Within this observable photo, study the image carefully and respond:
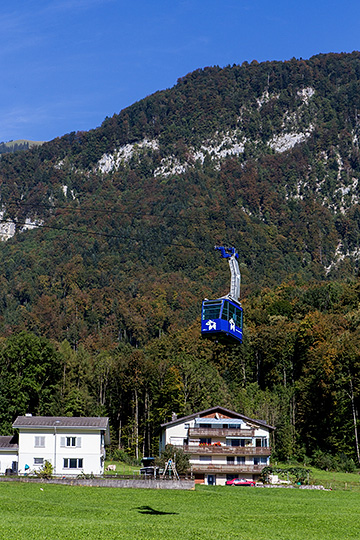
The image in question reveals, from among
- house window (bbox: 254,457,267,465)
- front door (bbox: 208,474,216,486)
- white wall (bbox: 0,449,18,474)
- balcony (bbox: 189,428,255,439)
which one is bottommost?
front door (bbox: 208,474,216,486)

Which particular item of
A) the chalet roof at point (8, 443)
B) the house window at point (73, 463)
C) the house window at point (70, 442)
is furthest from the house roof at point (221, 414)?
the chalet roof at point (8, 443)

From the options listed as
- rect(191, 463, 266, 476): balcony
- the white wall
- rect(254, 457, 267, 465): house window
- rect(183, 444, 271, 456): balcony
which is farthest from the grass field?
rect(254, 457, 267, 465): house window

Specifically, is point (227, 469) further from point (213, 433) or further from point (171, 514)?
point (171, 514)

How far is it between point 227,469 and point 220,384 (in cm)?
3441

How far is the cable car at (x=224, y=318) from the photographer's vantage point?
51.5m

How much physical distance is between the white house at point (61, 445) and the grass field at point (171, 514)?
15.1m

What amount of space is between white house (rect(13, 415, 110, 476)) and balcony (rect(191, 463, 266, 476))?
387 inches

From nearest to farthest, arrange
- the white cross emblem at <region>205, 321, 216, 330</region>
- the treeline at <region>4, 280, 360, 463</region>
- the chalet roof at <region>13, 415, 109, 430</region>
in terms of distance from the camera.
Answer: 1. the white cross emblem at <region>205, 321, 216, 330</region>
2. the chalet roof at <region>13, 415, 109, 430</region>
3. the treeline at <region>4, 280, 360, 463</region>

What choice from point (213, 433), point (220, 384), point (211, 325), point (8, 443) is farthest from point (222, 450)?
point (211, 325)

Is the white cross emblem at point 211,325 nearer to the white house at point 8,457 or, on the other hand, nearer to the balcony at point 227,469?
Answer: the balcony at point 227,469

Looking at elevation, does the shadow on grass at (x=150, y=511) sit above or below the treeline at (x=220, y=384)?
below

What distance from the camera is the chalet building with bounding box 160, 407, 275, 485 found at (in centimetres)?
8231

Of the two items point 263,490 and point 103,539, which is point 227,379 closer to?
point 263,490

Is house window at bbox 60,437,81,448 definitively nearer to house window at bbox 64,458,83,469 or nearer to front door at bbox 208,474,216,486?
house window at bbox 64,458,83,469
